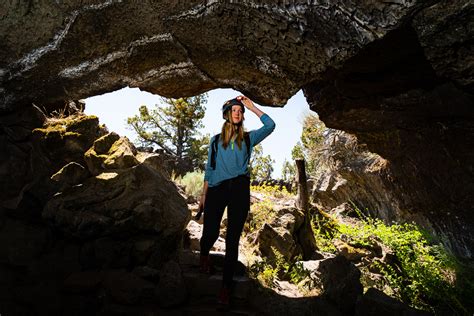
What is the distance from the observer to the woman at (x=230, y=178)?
3.64m

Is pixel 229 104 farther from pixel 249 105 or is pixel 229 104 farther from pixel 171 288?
pixel 171 288

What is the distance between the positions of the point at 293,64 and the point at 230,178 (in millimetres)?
1748

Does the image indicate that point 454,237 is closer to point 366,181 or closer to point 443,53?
point 443,53

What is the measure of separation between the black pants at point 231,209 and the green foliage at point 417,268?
3593 mm

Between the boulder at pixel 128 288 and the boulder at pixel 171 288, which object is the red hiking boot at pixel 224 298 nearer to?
the boulder at pixel 171 288

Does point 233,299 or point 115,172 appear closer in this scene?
point 233,299

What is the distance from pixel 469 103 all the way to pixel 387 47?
1.47m

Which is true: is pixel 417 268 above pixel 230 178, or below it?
below

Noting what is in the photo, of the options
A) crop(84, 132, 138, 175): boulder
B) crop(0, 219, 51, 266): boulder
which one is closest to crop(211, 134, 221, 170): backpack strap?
crop(84, 132, 138, 175): boulder

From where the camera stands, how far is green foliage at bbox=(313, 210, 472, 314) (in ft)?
16.8

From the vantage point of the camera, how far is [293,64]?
4082 millimetres

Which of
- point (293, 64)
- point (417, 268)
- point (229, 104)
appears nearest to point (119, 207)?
point (229, 104)

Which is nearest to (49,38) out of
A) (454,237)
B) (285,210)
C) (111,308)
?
(111,308)

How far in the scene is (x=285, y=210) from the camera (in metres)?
7.64
